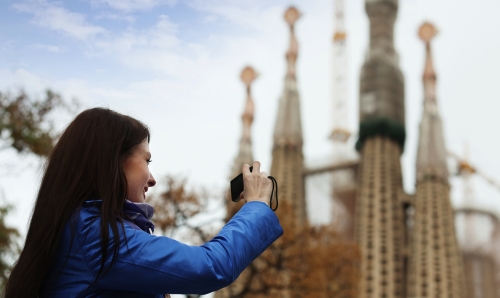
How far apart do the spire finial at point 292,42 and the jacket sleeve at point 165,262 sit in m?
47.4

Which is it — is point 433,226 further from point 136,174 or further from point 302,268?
point 136,174

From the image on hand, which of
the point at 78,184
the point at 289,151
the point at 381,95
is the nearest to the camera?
the point at 78,184

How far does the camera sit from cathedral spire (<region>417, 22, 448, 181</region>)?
42.8m

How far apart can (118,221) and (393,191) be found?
43040 millimetres

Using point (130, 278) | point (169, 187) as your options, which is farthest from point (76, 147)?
point (169, 187)

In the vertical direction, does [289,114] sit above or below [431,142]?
above

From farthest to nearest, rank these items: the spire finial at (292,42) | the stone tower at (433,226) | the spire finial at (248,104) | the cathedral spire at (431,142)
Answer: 1. the spire finial at (292,42)
2. the spire finial at (248,104)
3. the cathedral spire at (431,142)
4. the stone tower at (433,226)

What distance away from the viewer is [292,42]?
51000 millimetres

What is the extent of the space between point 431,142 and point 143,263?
42755mm

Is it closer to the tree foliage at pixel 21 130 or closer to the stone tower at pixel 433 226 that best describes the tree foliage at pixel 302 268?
the tree foliage at pixel 21 130

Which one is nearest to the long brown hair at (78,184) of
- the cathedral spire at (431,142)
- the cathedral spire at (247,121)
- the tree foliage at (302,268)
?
the tree foliage at (302,268)

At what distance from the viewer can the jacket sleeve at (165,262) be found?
1.92m

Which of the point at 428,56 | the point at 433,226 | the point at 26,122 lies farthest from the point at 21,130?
the point at 428,56

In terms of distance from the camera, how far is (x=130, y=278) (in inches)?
75.9
